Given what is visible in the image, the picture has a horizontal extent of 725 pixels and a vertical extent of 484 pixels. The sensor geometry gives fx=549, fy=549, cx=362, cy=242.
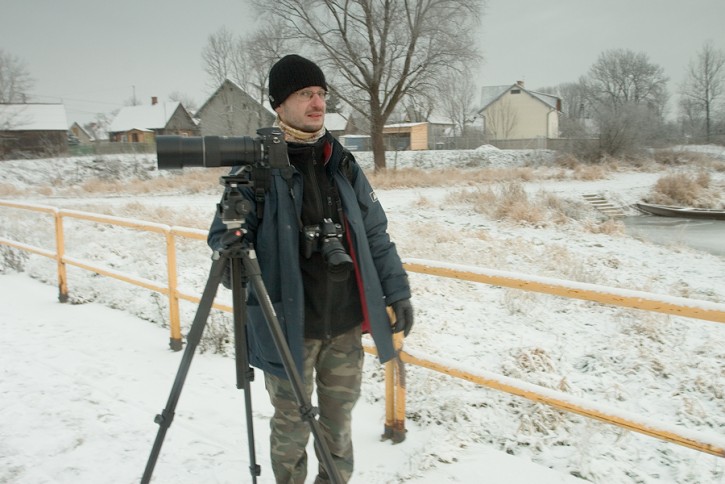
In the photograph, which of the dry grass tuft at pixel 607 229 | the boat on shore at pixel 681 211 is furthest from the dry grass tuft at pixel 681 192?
the dry grass tuft at pixel 607 229

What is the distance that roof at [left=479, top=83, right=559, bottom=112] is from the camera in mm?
59531

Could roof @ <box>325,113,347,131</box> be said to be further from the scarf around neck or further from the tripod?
the tripod

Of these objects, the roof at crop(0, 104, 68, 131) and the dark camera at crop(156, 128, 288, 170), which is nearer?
the dark camera at crop(156, 128, 288, 170)

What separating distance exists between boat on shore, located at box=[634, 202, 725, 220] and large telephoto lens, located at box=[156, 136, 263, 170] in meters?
19.8

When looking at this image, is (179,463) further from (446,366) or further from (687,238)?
(687,238)

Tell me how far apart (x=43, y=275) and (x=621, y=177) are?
26221 millimetres

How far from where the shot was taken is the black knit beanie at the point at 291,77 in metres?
1.93

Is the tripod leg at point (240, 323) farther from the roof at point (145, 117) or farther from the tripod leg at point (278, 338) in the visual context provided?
the roof at point (145, 117)

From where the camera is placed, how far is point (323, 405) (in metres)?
2.17

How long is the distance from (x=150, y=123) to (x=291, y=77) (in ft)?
193

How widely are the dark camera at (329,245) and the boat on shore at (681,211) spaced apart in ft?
64.2

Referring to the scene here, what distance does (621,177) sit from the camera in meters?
26.8

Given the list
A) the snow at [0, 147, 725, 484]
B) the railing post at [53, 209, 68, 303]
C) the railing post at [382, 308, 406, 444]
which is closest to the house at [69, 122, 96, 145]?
the snow at [0, 147, 725, 484]

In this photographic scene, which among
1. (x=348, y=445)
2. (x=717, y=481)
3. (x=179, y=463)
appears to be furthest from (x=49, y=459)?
(x=717, y=481)
